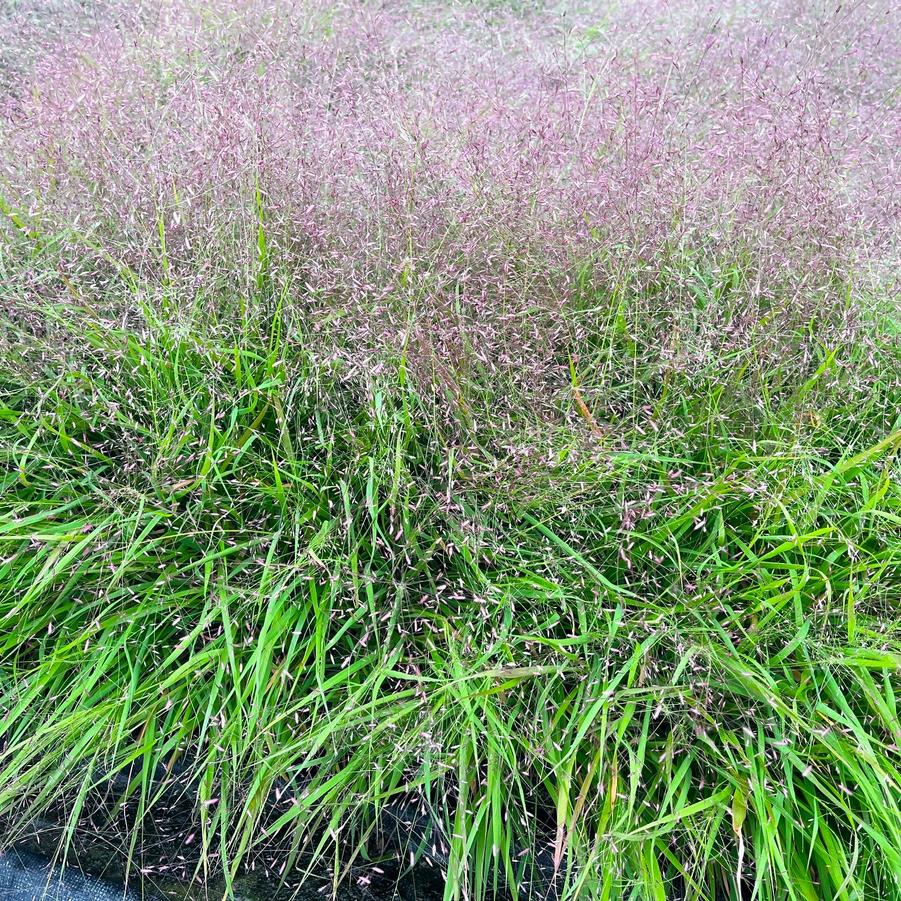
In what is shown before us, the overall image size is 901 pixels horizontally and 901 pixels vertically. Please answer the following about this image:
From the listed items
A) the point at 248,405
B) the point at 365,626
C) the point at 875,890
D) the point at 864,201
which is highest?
the point at 864,201

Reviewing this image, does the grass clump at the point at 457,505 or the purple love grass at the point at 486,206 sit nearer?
the grass clump at the point at 457,505

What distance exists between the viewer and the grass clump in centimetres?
128

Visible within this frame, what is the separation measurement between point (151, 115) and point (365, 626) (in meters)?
1.84

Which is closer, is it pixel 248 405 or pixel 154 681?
pixel 154 681

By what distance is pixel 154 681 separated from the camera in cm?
141

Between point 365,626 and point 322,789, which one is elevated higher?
point 365,626

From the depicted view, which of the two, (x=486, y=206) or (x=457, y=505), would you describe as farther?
(x=486, y=206)

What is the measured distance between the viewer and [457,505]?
1451 mm

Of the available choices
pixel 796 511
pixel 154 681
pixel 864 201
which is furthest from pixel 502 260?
pixel 154 681

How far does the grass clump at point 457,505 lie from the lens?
128 cm

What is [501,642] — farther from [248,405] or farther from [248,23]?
[248,23]

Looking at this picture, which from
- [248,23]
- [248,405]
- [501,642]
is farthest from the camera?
[248,23]

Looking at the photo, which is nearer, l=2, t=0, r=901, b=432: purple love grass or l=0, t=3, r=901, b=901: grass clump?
l=0, t=3, r=901, b=901: grass clump

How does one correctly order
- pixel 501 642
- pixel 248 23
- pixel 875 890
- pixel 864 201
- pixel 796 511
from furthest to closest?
pixel 248 23, pixel 864 201, pixel 796 511, pixel 501 642, pixel 875 890
